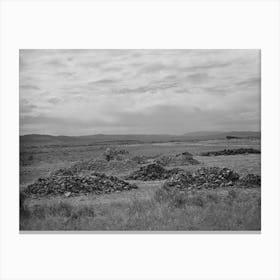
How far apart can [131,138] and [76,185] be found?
145cm

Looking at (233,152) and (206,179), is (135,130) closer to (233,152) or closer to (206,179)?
(206,179)

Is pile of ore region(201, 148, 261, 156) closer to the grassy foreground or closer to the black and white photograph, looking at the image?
the black and white photograph

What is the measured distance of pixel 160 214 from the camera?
26.1 ft

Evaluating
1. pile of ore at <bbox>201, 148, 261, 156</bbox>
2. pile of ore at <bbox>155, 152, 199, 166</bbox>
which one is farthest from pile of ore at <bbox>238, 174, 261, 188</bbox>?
pile of ore at <bbox>155, 152, 199, 166</bbox>

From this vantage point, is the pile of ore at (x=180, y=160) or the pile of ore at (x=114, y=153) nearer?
the pile of ore at (x=114, y=153)

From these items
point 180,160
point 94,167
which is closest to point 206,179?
point 180,160

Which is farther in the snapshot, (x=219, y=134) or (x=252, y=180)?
(x=219, y=134)

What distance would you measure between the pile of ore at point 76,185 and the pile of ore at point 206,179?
874 mm

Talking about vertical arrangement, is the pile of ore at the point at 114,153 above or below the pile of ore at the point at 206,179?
above

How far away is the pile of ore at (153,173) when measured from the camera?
8398mm

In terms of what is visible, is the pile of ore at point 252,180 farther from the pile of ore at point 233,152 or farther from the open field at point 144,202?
the pile of ore at point 233,152

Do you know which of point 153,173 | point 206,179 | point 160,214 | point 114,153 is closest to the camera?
point 160,214

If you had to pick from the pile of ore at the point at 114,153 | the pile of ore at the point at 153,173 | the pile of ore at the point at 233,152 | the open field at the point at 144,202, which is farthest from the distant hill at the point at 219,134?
the pile of ore at the point at 114,153
